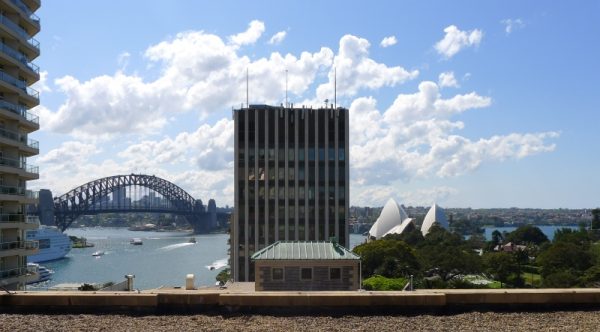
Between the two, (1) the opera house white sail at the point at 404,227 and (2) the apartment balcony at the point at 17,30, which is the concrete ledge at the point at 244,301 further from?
(1) the opera house white sail at the point at 404,227

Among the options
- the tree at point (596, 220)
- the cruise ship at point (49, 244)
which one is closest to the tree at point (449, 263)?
the cruise ship at point (49, 244)

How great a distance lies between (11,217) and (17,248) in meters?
2.48

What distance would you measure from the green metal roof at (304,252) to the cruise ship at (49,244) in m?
135

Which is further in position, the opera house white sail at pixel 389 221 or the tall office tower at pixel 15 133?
the opera house white sail at pixel 389 221

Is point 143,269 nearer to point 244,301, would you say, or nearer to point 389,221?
point 389,221

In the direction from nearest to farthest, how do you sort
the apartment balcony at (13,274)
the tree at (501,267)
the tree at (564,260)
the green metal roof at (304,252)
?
the green metal roof at (304,252), the apartment balcony at (13,274), the tree at (564,260), the tree at (501,267)

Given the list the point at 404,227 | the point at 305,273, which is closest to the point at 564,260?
the point at 305,273

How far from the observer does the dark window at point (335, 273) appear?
32594 millimetres

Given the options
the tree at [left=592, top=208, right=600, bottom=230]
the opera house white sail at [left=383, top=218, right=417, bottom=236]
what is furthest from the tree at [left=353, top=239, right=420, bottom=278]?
the tree at [left=592, top=208, right=600, bottom=230]

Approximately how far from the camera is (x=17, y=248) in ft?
143

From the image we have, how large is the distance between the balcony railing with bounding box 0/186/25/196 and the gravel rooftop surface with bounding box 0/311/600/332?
3405cm

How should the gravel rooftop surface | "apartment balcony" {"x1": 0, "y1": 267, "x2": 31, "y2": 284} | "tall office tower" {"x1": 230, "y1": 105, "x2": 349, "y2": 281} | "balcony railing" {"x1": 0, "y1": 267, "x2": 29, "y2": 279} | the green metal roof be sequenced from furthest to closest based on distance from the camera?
"tall office tower" {"x1": 230, "y1": 105, "x2": 349, "y2": 281}
"balcony railing" {"x1": 0, "y1": 267, "x2": 29, "y2": 279}
"apartment balcony" {"x1": 0, "y1": 267, "x2": 31, "y2": 284}
the green metal roof
the gravel rooftop surface

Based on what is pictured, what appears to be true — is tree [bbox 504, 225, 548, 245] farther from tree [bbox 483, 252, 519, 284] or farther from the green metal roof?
the green metal roof

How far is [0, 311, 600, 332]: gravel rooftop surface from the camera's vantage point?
11.0 meters
